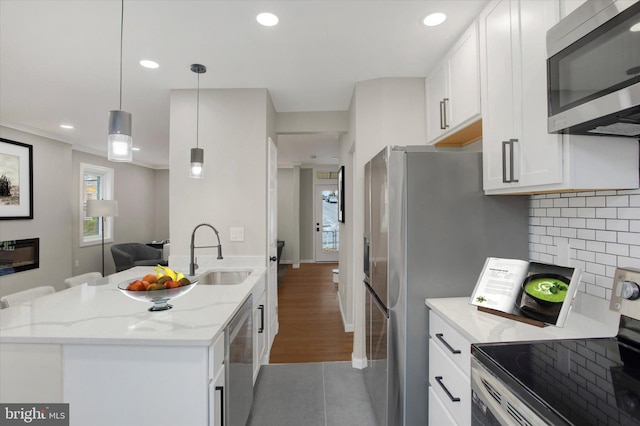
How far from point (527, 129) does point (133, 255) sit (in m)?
6.45

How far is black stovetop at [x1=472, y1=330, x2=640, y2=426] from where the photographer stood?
0.73 meters

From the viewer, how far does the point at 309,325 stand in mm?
3629

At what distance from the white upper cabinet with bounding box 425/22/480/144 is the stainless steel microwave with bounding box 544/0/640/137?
2.21 ft

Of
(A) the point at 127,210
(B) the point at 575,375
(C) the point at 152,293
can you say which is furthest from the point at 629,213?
(A) the point at 127,210

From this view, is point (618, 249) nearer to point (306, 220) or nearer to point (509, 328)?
point (509, 328)

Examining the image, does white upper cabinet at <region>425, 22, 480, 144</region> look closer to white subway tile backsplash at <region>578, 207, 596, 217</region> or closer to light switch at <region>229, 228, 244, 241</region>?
white subway tile backsplash at <region>578, 207, 596, 217</region>

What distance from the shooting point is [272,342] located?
10.3 feet

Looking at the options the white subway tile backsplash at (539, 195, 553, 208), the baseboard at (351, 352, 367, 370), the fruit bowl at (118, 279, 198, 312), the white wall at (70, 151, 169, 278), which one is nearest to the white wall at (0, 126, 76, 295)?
the white wall at (70, 151, 169, 278)

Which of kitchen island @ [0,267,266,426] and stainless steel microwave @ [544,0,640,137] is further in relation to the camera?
kitchen island @ [0,267,266,426]

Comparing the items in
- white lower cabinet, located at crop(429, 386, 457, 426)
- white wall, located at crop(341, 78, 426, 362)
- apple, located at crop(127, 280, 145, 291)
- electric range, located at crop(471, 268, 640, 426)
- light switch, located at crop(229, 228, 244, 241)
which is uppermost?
white wall, located at crop(341, 78, 426, 362)

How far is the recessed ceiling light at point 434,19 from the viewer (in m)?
1.75

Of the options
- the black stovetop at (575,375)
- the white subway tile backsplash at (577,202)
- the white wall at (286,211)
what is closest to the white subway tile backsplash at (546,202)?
the white subway tile backsplash at (577,202)

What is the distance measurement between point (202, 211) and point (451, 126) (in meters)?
2.22

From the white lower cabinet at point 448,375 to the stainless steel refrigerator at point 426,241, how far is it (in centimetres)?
8
